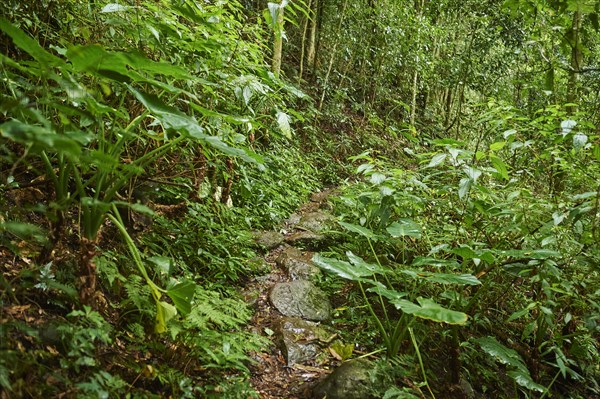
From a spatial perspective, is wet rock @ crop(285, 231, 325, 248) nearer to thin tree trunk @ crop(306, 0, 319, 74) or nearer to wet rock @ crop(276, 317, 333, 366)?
wet rock @ crop(276, 317, 333, 366)

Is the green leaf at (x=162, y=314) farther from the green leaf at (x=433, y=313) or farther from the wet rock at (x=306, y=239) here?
the wet rock at (x=306, y=239)

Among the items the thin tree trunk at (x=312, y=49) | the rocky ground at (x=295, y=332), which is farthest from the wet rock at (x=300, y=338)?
the thin tree trunk at (x=312, y=49)

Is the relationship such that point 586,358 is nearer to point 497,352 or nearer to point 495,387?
point 495,387

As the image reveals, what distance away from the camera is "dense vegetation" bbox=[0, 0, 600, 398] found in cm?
171

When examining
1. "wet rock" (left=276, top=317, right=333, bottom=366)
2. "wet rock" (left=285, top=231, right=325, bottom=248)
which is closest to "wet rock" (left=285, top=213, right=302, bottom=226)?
"wet rock" (left=285, top=231, right=325, bottom=248)

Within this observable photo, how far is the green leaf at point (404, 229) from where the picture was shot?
3006mm

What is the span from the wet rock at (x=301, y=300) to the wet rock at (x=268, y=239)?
0.78 meters

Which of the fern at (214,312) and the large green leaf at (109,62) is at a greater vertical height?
the large green leaf at (109,62)

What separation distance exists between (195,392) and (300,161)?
582cm

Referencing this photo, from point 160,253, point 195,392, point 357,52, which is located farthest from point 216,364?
point 357,52

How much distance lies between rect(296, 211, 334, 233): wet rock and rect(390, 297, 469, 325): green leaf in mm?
2690

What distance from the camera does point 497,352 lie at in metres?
2.70

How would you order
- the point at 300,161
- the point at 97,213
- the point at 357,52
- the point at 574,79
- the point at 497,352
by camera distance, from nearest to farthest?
1. the point at 97,213
2. the point at 497,352
3. the point at 574,79
4. the point at 300,161
5. the point at 357,52

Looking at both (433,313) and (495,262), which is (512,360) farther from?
(433,313)
